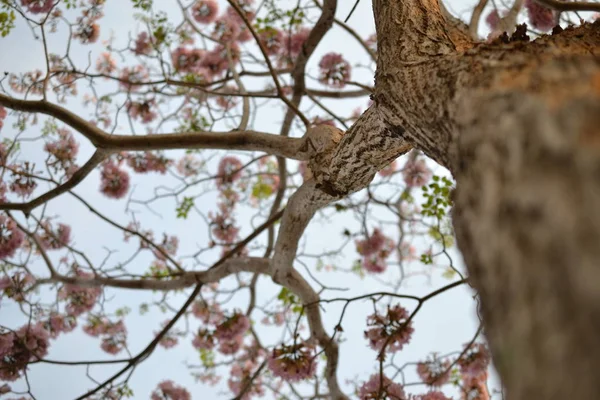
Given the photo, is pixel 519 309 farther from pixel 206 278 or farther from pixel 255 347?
pixel 255 347

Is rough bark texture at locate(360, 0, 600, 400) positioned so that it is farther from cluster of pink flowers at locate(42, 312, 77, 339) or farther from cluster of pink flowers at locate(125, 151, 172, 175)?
cluster of pink flowers at locate(125, 151, 172, 175)

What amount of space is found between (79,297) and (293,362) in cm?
279

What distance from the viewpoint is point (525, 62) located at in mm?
826

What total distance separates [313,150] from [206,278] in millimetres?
1690

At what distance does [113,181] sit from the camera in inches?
173

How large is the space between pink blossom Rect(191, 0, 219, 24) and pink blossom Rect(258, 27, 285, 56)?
656mm

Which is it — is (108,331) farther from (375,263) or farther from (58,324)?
(375,263)

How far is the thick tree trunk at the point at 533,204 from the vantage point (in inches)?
17.8

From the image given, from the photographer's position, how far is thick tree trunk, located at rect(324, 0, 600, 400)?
45cm

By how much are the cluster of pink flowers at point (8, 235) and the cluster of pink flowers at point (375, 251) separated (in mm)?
3126

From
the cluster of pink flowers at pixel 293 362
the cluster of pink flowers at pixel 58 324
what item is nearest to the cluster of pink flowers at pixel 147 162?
the cluster of pink flowers at pixel 58 324

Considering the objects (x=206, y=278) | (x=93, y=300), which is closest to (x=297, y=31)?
(x=206, y=278)

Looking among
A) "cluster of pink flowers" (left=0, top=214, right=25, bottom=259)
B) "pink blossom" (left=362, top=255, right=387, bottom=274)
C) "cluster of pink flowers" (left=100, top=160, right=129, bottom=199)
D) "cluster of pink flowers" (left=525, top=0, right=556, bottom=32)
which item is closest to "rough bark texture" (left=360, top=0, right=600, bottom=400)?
"cluster of pink flowers" (left=525, top=0, right=556, bottom=32)

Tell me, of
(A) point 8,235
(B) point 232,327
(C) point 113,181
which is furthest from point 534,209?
(C) point 113,181
